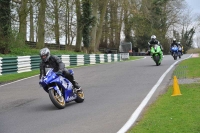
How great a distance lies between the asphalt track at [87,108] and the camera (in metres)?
8.56

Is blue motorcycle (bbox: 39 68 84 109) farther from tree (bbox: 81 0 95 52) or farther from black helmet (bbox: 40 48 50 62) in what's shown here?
tree (bbox: 81 0 95 52)

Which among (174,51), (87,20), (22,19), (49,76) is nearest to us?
(49,76)

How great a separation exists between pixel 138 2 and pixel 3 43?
74.9ft

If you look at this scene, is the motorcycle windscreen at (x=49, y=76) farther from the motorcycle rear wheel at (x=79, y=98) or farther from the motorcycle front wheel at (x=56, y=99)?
the motorcycle rear wheel at (x=79, y=98)

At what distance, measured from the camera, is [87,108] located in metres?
10.8

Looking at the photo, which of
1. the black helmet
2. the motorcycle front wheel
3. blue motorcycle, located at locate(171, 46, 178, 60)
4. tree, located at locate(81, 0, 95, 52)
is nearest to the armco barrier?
blue motorcycle, located at locate(171, 46, 178, 60)

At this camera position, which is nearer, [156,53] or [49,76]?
[49,76]

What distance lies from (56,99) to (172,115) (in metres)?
3.20

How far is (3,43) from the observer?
30.8 meters

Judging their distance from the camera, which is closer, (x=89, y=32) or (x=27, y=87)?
(x=27, y=87)

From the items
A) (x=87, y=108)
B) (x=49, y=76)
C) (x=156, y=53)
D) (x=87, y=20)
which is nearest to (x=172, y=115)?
(x=87, y=108)

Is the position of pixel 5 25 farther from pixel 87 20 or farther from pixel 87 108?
pixel 87 108

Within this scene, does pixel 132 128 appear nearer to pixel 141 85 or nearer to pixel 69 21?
pixel 141 85

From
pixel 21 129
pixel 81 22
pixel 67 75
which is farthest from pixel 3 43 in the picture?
pixel 21 129
